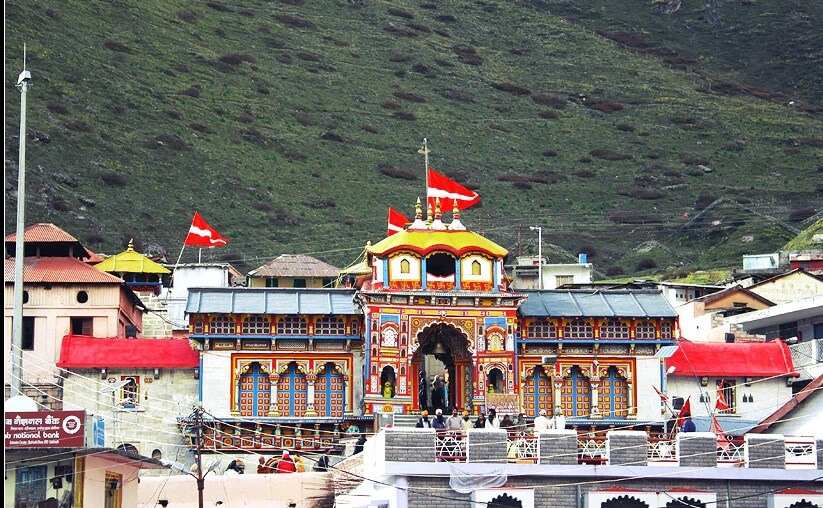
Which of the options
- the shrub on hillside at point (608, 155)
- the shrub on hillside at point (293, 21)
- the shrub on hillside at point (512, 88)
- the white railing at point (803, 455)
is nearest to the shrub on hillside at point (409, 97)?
the shrub on hillside at point (512, 88)

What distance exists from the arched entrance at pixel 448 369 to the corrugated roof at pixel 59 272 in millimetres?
10541

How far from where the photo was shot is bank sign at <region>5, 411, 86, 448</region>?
36938mm

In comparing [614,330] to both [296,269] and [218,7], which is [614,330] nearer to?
[296,269]

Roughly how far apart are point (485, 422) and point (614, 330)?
410 inches

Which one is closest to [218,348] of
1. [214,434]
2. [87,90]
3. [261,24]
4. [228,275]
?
[214,434]

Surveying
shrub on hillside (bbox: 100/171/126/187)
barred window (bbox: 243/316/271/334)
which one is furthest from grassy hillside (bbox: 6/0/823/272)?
barred window (bbox: 243/316/271/334)

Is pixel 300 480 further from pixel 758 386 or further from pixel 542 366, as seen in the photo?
pixel 758 386

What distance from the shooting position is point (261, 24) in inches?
7082

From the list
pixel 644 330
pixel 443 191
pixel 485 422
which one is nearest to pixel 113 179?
pixel 443 191

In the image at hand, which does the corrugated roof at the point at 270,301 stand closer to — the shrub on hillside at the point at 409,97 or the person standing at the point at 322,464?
the person standing at the point at 322,464

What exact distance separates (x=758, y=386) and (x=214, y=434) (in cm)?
1695

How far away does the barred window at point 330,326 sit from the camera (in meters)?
54.4

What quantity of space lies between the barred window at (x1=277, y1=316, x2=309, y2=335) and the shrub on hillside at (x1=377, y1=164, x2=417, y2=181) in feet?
277

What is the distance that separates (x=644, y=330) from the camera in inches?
2180
